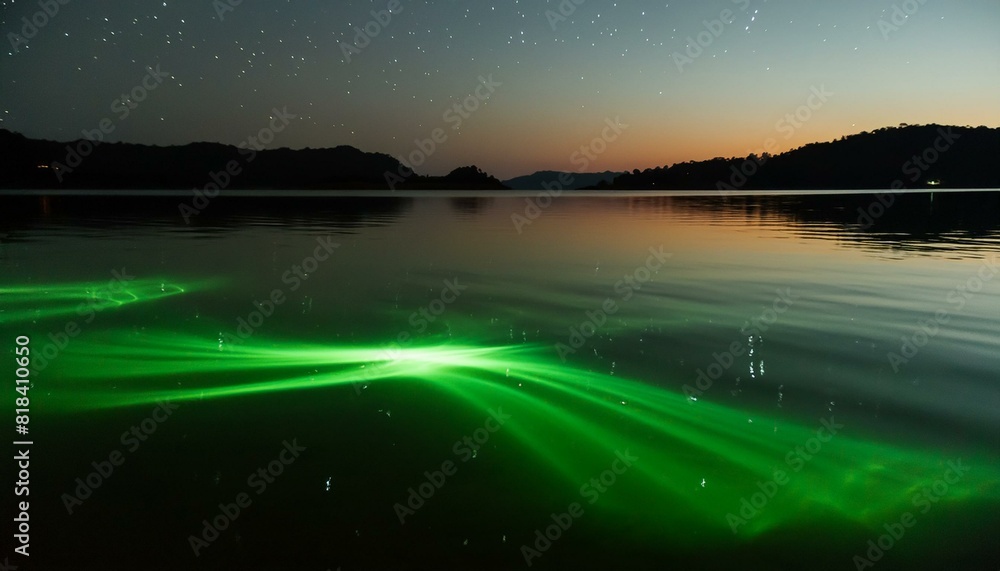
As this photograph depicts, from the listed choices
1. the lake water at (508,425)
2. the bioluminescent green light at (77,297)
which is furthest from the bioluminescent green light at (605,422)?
the bioluminescent green light at (77,297)

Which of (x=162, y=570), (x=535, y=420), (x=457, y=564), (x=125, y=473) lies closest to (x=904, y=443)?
(x=535, y=420)

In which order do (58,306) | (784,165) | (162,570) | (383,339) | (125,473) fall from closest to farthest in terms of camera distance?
1. (162,570)
2. (125,473)
3. (383,339)
4. (58,306)
5. (784,165)

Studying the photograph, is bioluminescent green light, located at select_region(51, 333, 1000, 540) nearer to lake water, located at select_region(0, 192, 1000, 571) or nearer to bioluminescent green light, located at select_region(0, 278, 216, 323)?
lake water, located at select_region(0, 192, 1000, 571)

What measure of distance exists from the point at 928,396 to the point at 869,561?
10.2ft

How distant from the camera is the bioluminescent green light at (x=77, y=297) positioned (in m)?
8.95

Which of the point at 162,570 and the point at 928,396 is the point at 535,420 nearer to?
the point at 162,570

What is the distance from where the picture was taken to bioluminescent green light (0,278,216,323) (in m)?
8.95

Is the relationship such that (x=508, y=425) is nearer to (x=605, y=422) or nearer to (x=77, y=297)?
(x=605, y=422)

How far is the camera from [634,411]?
541cm

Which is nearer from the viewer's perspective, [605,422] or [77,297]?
[605,422]

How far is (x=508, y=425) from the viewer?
5117mm

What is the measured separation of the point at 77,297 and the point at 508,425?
28.3 feet

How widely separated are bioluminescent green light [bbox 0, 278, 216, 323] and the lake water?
0.08 meters

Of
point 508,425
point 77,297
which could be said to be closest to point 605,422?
point 508,425
